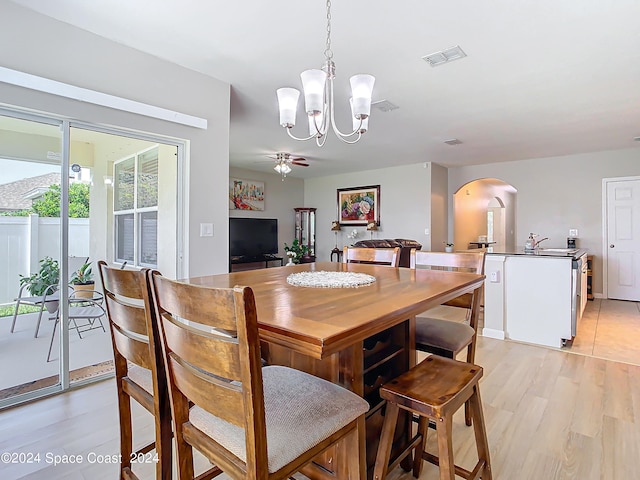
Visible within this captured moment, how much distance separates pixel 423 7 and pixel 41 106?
2.40 m

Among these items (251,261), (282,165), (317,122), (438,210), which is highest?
(282,165)

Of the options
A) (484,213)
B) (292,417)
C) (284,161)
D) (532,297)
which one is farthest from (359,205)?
(292,417)

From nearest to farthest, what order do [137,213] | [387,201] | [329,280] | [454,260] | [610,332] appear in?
[329,280] → [454,260] → [137,213] → [610,332] → [387,201]

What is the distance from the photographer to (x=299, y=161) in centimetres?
642

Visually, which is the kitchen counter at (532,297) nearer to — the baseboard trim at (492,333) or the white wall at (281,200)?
the baseboard trim at (492,333)

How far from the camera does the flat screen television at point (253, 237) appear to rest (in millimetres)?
7047

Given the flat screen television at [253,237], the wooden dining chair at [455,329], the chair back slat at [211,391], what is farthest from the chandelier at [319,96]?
the flat screen television at [253,237]

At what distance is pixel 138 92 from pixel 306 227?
19.7 feet

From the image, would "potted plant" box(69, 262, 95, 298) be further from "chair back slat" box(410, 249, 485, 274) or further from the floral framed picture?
the floral framed picture

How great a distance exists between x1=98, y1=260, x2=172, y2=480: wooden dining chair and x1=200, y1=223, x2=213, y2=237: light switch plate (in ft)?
5.27

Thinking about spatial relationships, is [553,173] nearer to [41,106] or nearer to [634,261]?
[634,261]

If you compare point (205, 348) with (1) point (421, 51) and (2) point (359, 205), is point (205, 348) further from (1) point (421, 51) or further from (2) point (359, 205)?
(2) point (359, 205)

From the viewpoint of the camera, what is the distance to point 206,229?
9.59 feet

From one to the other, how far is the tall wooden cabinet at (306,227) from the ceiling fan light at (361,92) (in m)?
6.35
